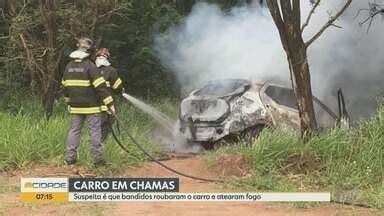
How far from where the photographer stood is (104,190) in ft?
22.8

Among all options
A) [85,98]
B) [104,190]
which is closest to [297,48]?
[85,98]

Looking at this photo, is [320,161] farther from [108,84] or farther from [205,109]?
[108,84]

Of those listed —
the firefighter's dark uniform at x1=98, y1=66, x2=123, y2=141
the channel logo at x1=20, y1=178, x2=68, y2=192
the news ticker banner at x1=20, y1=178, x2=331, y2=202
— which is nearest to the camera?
the news ticker banner at x1=20, y1=178, x2=331, y2=202

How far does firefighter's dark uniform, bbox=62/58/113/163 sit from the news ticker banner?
1991 millimetres

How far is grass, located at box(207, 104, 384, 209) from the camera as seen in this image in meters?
8.83

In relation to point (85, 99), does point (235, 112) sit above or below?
below

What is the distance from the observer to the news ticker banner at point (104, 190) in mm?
6867

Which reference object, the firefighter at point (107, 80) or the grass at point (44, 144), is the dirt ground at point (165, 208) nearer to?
the grass at point (44, 144)

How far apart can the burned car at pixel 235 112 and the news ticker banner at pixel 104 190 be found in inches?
144

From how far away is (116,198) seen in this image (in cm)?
707

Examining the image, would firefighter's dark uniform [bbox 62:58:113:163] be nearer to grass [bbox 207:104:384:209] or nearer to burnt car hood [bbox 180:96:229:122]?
grass [bbox 207:104:384:209]

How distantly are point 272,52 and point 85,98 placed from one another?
554cm

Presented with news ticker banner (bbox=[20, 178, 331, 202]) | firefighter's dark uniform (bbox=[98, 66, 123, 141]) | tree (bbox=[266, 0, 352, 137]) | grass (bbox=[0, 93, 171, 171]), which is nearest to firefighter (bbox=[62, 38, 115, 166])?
grass (bbox=[0, 93, 171, 171])

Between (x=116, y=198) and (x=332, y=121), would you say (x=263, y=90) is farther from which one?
(x=116, y=198)
